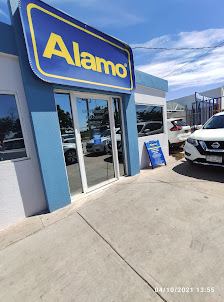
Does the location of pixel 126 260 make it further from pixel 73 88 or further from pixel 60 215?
pixel 73 88

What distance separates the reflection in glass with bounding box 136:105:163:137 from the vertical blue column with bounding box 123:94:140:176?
532 millimetres

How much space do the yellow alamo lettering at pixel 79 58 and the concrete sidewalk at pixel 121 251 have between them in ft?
9.74

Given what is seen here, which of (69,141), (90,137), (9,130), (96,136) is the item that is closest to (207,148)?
(96,136)

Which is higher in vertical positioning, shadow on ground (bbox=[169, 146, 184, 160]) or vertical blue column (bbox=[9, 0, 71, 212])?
vertical blue column (bbox=[9, 0, 71, 212])

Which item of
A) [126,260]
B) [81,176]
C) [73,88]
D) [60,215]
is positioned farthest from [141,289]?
[73,88]

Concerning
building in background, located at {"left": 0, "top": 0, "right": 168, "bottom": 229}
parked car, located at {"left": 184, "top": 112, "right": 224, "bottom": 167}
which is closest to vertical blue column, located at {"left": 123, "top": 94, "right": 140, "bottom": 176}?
building in background, located at {"left": 0, "top": 0, "right": 168, "bottom": 229}

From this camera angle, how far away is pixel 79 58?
3033 millimetres

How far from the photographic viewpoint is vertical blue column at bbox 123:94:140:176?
168 inches

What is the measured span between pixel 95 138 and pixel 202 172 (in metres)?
3.27

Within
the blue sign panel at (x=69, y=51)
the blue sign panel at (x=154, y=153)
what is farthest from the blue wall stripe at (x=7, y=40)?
the blue sign panel at (x=154, y=153)

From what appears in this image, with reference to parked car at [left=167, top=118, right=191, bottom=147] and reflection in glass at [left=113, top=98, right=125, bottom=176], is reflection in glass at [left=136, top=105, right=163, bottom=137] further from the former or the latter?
parked car at [left=167, top=118, right=191, bottom=147]

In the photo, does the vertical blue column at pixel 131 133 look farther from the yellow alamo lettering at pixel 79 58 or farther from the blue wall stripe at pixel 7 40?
the blue wall stripe at pixel 7 40

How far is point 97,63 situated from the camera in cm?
337

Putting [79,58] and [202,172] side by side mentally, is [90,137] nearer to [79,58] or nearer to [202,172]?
[79,58]
